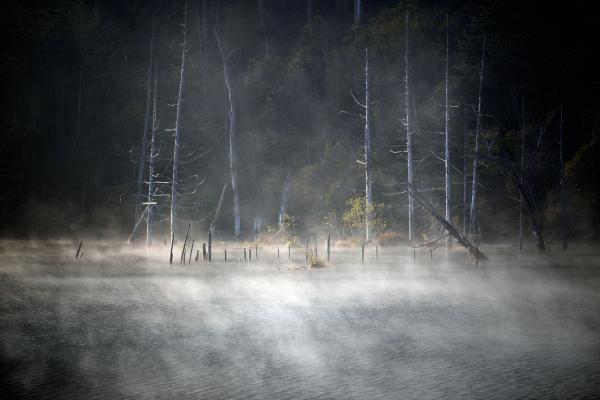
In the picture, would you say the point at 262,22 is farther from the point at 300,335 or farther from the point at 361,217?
the point at 300,335

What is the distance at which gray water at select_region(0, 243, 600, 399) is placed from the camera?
31.0 feet

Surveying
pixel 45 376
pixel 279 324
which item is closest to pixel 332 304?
pixel 279 324

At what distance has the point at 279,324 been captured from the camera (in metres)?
14.4

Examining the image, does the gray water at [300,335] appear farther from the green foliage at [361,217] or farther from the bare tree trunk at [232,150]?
the bare tree trunk at [232,150]

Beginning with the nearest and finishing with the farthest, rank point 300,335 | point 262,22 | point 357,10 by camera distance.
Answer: point 300,335 < point 357,10 < point 262,22

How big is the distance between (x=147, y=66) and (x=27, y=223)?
629 inches

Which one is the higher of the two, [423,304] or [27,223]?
[27,223]

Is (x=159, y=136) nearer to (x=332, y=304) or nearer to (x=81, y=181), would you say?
(x=81, y=181)

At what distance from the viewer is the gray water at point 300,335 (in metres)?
9.45

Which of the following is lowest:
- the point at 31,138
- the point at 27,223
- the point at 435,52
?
the point at 27,223

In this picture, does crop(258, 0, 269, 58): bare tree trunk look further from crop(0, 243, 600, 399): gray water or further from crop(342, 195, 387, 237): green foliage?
crop(0, 243, 600, 399): gray water

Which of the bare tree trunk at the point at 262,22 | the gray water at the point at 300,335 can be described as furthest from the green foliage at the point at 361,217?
the bare tree trunk at the point at 262,22

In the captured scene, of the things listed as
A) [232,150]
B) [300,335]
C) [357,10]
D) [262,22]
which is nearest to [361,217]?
[232,150]

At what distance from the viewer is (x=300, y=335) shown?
1321cm
